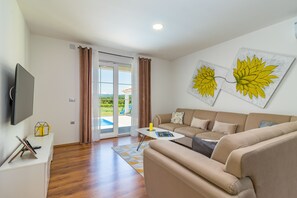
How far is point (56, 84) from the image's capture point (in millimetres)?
3494

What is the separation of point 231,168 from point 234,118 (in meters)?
2.57

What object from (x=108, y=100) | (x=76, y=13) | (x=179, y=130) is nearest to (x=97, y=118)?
(x=108, y=100)

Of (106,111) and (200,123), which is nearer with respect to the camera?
(200,123)

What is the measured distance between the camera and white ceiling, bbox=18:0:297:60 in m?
2.21

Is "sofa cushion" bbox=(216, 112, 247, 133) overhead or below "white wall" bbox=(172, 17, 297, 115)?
below

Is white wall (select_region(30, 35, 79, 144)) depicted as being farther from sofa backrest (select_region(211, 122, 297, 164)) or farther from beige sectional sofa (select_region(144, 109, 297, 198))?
sofa backrest (select_region(211, 122, 297, 164))

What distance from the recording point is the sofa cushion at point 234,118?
2.99 meters

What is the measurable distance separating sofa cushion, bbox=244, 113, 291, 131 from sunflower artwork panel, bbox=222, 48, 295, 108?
0.33m

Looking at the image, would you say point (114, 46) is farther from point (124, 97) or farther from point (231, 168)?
point (231, 168)

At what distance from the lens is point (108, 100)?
4.27 meters

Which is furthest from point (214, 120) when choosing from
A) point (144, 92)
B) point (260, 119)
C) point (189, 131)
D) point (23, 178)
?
point (23, 178)

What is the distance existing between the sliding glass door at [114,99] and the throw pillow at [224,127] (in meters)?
2.48

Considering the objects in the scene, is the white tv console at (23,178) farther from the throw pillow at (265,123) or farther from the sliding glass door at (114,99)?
the throw pillow at (265,123)

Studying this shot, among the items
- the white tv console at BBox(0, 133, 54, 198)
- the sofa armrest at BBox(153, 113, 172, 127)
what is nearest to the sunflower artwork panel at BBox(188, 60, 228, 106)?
the sofa armrest at BBox(153, 113, 172, 127)
